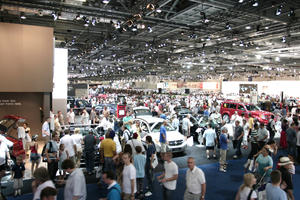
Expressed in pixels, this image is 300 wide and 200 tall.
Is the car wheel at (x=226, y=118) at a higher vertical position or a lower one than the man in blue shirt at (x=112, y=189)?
lower

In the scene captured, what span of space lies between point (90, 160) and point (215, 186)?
13.7 ft

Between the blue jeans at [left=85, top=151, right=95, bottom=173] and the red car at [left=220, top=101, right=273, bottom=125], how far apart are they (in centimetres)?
1231

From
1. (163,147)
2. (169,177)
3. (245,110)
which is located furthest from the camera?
(245,110)

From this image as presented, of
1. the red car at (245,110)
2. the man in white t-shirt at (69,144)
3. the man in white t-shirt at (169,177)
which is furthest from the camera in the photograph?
the red car at (245,110)

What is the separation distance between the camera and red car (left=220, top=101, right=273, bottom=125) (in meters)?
17.1

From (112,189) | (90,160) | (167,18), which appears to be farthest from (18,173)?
(167,18)

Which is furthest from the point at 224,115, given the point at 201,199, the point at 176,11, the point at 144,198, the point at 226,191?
the point at 201,199

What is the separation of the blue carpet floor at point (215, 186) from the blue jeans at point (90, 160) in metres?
0.85

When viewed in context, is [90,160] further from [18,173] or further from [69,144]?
[18,173]

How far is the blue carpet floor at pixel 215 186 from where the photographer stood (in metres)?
6.49

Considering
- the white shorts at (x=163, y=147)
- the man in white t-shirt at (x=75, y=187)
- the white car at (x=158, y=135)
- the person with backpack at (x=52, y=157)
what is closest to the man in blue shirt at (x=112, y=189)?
the man in white t-shirt at (x=75, y=187)

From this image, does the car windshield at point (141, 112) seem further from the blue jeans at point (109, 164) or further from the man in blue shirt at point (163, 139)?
the blue jeans at point (109, 164)

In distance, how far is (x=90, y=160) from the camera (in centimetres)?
796

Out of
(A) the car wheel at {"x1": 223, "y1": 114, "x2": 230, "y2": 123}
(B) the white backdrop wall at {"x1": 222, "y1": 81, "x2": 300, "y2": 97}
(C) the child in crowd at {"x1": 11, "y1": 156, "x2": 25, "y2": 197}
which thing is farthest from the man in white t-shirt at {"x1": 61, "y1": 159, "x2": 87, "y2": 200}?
(B) the white backdrop wall at {"x1": 222, "y1": 81, "x2": 300, "y2": 97}
